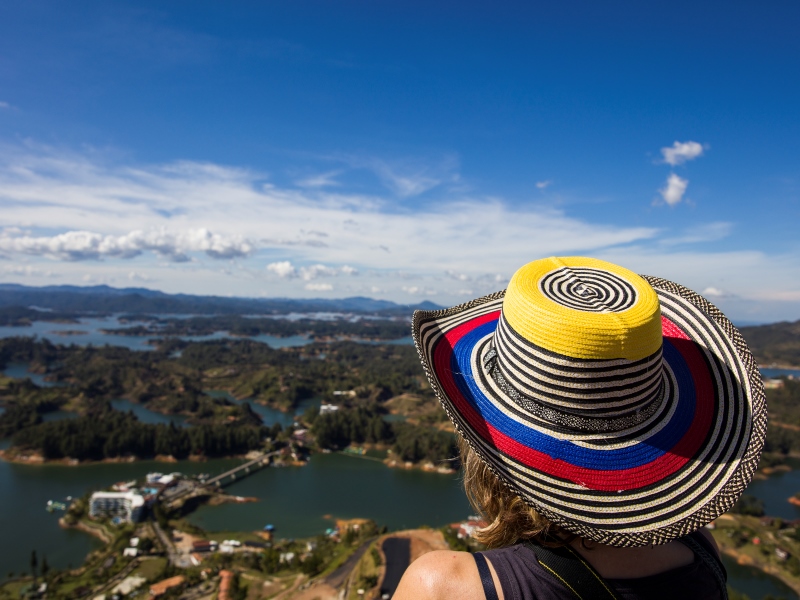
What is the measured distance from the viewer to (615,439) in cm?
85

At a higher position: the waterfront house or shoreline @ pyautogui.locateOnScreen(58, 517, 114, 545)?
the waterfront house

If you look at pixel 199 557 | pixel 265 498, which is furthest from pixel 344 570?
pixel 265 498

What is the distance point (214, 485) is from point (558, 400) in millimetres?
23219

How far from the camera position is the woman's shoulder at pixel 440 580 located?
25.8 inches

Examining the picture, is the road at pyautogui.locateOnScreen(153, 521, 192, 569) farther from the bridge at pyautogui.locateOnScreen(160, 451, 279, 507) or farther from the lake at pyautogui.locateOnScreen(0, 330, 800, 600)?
the bridge at pyautogui.locateOnScreen(160, 451, 279, 507)

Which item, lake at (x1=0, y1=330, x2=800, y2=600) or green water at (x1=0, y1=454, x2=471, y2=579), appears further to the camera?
green water at (x1=0, y1=454, x2=471, y2=579)

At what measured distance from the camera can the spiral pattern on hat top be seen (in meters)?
0.86

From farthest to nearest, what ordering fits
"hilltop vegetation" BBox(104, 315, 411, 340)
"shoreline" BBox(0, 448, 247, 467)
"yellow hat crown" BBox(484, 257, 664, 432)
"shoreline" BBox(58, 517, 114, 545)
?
"hilltop vegetation" BBox(104, 315, 411, 340), "shoreline" BBox(0, 448, 247, 467), "shoreline" BBox(58, 517, 114, 545), "yellow hat crown" BBox(484, 257, 664, 432)

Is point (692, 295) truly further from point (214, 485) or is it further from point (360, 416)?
point (360, 416)

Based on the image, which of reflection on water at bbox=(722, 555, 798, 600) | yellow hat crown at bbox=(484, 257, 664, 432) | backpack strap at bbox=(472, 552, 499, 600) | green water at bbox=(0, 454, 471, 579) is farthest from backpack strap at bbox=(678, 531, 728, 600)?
green water at bbox=(0, 454, 471, 579)

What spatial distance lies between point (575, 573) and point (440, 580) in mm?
219

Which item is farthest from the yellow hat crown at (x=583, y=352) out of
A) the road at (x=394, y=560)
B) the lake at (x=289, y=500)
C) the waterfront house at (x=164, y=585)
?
the lake at (x=289, y=500)

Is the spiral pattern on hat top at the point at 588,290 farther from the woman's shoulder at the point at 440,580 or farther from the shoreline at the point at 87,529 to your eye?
the shoreline at the point at 87,529

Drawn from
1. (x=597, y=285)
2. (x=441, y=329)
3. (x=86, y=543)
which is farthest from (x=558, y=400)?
(x=86, y=543)
